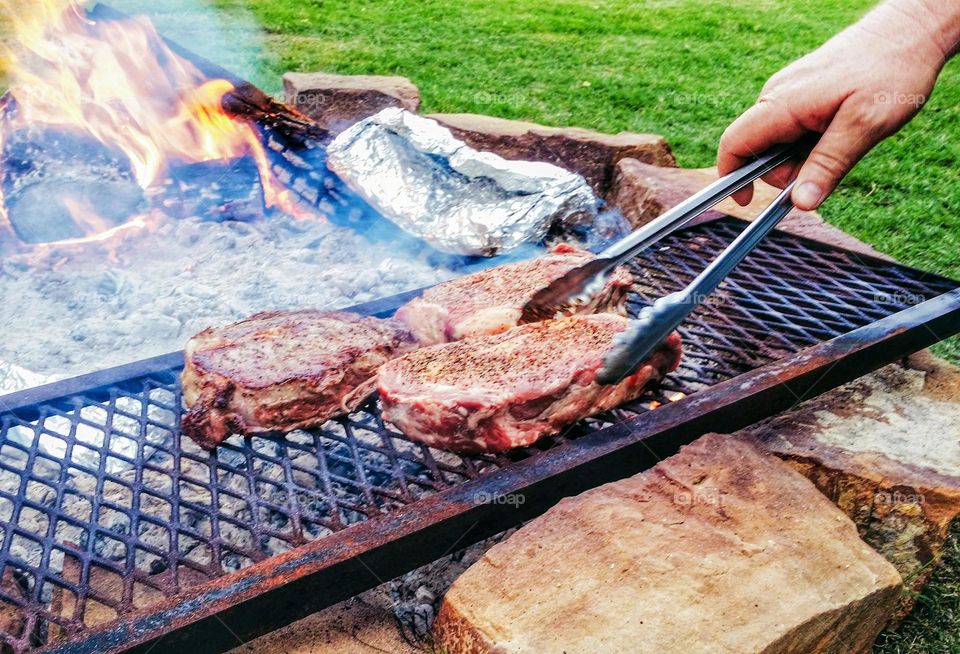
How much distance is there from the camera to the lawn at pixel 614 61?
5301 mm

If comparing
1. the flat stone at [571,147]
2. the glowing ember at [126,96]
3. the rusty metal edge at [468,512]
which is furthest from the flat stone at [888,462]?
the glowing ember at [126,96]

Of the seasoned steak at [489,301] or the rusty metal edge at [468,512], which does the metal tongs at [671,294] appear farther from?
the rusty metal edge at [468,512]

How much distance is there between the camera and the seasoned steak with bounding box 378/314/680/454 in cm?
217

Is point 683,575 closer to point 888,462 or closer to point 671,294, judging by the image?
point 671,294

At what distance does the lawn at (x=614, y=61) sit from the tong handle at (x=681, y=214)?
1.86 m

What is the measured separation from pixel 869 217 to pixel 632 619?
3.89 meters

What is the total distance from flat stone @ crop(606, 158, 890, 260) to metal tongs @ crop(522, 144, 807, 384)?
48.9 inches

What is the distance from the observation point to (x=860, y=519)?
99.1 inches

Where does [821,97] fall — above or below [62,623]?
above

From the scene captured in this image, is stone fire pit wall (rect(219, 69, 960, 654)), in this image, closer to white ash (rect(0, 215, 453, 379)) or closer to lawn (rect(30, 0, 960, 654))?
lawn (rect(30, 0, 960, 654))

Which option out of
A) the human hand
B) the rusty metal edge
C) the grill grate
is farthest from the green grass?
the human hand

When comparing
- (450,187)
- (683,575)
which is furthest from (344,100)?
(683,575)

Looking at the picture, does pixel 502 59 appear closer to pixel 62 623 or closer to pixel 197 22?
pixel 197 22

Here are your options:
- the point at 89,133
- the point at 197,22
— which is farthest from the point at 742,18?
the point at 89,133
